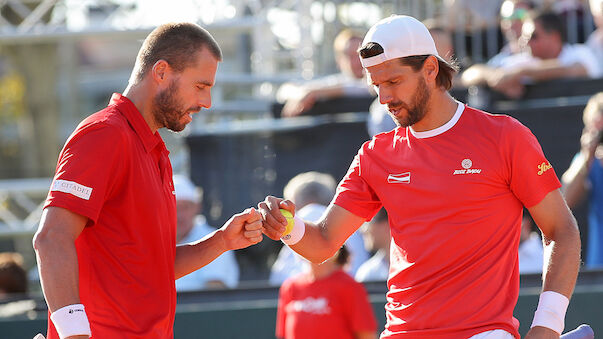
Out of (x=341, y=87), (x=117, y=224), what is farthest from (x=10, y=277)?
(x=117, y=224)

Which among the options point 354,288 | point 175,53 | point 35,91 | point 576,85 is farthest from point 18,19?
point 175,53

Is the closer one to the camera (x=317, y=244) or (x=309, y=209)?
(x=317, y=244)

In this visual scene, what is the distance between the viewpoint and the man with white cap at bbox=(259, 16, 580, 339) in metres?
4.14

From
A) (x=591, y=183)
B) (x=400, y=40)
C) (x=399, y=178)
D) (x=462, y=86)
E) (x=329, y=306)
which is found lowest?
(x=329, y=306)

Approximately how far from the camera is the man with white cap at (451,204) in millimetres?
4137

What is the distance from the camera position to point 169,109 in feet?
13.7

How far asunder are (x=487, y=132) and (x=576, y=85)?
4465mm

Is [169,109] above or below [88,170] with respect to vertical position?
above

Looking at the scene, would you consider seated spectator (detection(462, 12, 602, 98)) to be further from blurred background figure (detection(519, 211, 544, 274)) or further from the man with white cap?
the man with white cap

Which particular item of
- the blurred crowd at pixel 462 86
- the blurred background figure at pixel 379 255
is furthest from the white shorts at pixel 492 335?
the blurred background figure at pixel 379 255

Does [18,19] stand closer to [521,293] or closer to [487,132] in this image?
[521,293]

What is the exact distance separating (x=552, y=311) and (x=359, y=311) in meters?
2.16

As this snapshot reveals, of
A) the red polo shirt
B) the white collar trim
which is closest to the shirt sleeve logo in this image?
the red polo shirt

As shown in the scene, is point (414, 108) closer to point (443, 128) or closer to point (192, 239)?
point (443, 128)
